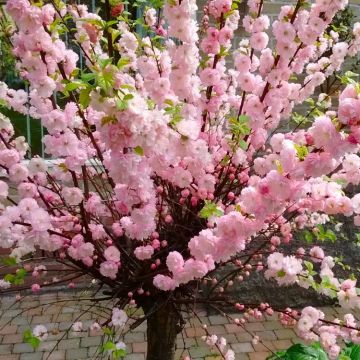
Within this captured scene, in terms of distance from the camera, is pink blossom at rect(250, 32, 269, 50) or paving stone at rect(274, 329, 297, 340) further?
paving stone at rect(274, 329, 297, 340)

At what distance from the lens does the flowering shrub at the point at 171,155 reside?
1.41m

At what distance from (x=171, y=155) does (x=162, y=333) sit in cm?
128

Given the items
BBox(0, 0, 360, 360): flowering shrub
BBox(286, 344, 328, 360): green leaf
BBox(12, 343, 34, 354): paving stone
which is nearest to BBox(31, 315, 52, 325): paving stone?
BBox(12, 343, 34, 354): paving stone

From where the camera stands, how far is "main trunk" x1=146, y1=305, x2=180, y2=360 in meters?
2.51

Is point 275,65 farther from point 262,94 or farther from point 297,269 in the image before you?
point 297,269

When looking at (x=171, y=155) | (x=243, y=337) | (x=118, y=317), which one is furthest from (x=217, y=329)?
(x=171, y=155)

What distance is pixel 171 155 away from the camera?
168cm

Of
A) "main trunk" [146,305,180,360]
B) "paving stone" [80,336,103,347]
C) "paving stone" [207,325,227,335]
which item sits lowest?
"main trunk" [146,305,180,360]

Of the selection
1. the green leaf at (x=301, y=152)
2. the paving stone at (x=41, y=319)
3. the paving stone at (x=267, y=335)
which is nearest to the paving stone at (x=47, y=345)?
the paving stone at (x=41, y=319)

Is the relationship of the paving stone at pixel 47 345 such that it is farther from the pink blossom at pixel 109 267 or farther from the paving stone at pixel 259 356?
the pink blossom at pixel 109 267

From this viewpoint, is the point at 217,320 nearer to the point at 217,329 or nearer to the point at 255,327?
the point at 217,329

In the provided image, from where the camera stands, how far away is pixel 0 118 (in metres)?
2.11

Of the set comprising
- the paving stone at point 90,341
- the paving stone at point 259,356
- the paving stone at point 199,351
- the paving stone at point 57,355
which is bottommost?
the paving stone at point 259,356

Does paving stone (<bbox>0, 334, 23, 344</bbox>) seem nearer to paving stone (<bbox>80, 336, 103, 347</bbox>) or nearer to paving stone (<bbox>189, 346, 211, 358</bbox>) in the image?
paving stone (<bbox>80, 336, 103, 347</bbox>)
